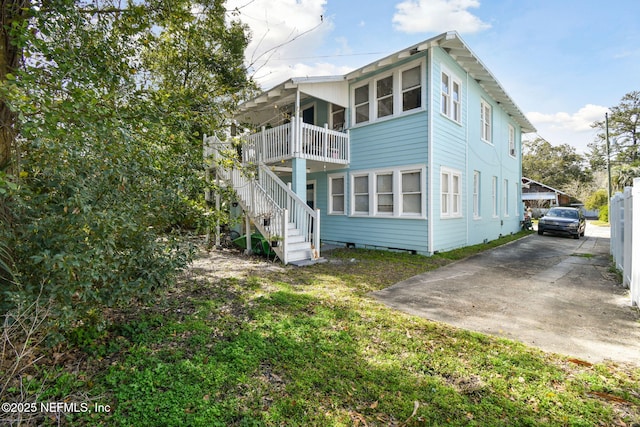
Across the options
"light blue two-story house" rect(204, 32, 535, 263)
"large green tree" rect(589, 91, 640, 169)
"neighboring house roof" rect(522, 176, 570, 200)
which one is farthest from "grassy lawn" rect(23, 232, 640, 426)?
"large green tree" rect(589, 91, 640, 169)

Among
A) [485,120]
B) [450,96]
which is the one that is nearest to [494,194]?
[485,120]

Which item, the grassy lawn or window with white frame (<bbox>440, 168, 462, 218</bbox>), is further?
window with white frame (<bbox>440, 168, 462, 218</bbox>)

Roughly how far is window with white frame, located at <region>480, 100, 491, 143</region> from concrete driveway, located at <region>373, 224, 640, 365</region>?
661 cm

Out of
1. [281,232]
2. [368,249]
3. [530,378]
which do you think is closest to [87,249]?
[530,378]

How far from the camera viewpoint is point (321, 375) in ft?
9.75

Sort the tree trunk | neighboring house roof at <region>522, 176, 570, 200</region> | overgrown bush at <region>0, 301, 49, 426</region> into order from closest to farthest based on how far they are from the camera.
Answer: overgrown bush at <region>0, 301, 49, 426</region>, the tree trunk, neighboring house roof at <region>522, 176, 570, 200</region>

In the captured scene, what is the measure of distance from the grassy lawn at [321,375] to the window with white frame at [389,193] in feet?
18.8

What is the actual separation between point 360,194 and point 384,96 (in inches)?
137

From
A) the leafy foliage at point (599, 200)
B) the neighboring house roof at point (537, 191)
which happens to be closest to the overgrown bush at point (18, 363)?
the neighboring house roof at point (537, 191)

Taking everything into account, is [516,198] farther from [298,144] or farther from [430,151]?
[298,144]

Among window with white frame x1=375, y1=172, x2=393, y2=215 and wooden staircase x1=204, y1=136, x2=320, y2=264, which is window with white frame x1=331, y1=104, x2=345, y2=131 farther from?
wooden staircase x1=204, y1=136, x2=320, y2=264

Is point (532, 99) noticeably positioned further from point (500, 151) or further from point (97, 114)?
point (97, 114)

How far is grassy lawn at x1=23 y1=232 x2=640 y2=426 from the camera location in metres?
2.44

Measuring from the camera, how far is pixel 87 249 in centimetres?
270
